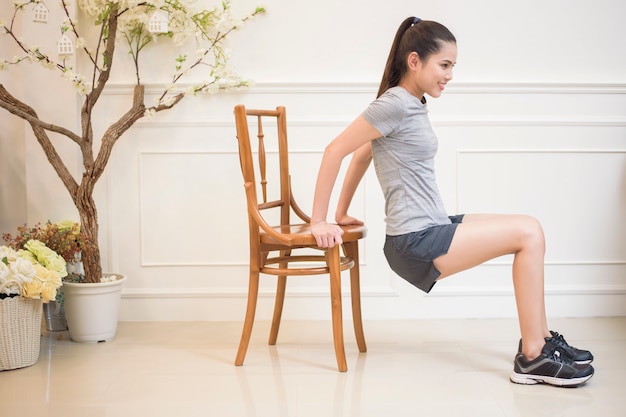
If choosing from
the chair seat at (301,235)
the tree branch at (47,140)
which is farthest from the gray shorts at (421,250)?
the tree branch at (47,140)

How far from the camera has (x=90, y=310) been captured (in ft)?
9.46

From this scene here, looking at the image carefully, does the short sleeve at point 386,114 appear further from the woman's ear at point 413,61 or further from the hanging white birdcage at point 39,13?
the hanging white birdcage at point 39,13

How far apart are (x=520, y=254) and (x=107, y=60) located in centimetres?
180

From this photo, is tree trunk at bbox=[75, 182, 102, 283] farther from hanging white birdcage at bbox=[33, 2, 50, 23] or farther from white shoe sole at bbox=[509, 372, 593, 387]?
white shoe sole at bbox=[509, 372, 593, 387]

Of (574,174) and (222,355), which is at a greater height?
(574,174)

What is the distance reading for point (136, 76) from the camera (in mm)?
3205

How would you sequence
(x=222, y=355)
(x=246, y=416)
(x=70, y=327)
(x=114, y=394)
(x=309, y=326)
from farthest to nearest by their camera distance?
(x=309, y=326) < (x=70, y=327) < (x=222, y=355) < (x=114, y=394) < (x=246, y=416)

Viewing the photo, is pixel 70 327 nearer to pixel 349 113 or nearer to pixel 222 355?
pixel 222 355

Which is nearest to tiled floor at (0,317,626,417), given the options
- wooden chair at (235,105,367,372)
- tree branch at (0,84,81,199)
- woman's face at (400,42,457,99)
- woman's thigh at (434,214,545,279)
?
wooden chair at (235,105,367,372)

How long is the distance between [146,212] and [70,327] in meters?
0.63

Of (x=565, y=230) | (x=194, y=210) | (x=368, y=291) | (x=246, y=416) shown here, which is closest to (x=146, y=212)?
(x=194, y=210)

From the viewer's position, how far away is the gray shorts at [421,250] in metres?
2.28

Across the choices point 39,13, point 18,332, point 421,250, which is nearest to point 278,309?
point 421,250

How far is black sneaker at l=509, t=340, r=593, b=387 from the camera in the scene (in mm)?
2234
